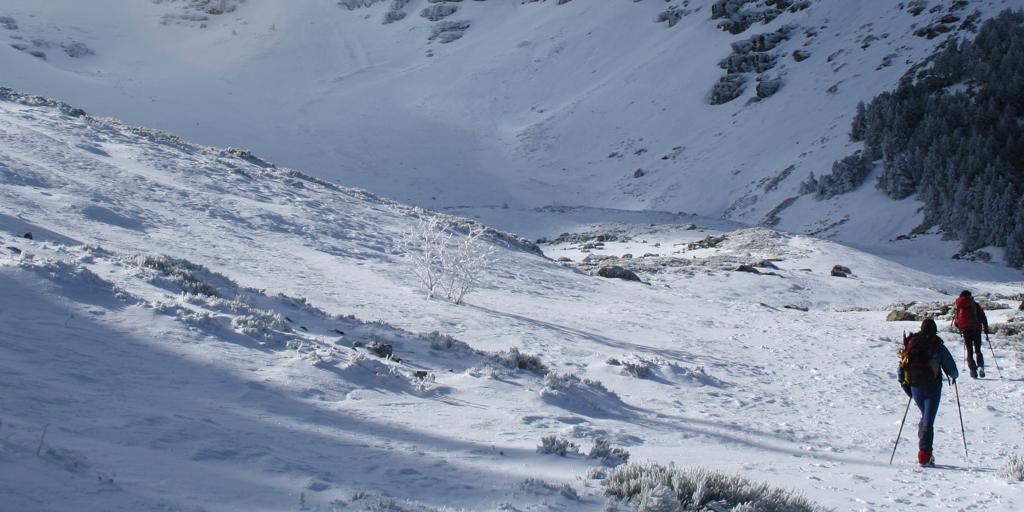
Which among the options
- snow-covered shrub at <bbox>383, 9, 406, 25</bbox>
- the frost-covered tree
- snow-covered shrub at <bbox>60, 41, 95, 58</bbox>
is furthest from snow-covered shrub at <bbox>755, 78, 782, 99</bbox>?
snow-covered shrub at <bbox>60, 41, 95, 58</bbox>

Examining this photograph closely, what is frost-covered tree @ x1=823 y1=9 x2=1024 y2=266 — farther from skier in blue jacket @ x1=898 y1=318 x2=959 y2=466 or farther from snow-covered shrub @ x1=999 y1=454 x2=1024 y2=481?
snow-covered shrub @ x1=999 y1=454 x2=1024 y2=481

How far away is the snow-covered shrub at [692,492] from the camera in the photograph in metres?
4.55

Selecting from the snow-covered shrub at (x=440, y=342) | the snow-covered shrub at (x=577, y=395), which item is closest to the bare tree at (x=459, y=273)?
the snow-covered shrub at (x=440, y=342)

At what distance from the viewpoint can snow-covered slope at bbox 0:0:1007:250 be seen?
153ft

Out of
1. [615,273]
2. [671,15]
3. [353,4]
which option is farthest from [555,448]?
[353,4]

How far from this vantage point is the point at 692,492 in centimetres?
475

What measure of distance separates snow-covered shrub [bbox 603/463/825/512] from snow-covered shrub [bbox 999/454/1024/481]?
2.43 meters

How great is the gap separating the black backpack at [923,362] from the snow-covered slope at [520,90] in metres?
29.4

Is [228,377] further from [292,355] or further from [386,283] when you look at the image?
[386,283]

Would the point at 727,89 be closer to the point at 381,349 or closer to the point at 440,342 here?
the point at 440,342

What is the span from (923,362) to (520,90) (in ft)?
204

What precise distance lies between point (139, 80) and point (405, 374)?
6796 cm

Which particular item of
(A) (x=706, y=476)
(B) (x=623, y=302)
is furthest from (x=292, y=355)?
(B) (x=623, y=302)

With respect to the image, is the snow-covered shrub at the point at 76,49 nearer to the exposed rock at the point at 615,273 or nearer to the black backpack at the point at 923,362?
the exposed rock at the point at 615,273
